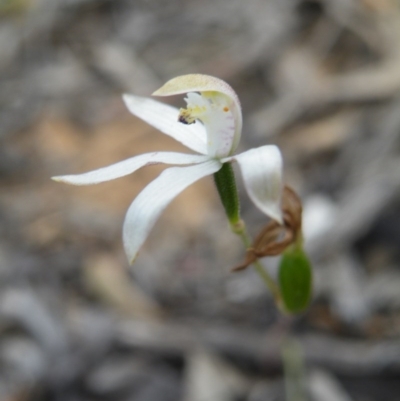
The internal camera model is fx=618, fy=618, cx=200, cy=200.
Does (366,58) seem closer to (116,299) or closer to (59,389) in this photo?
(116,299)

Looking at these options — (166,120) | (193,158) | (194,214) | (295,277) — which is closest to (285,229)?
(295,277)

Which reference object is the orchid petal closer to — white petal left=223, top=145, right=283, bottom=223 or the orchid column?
the orchid column

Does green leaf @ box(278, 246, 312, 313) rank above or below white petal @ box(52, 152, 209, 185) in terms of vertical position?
below

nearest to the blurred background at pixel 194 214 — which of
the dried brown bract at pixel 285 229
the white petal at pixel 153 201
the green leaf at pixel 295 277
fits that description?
the green leaf at pixel 295 277

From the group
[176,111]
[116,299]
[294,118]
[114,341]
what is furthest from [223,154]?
[294,118]

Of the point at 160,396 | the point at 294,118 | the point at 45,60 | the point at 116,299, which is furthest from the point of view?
the point at 45,60

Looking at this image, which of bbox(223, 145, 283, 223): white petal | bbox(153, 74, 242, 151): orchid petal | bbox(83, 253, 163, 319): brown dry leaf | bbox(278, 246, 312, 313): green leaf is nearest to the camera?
bbox(223, 145, 283, 223): white petal

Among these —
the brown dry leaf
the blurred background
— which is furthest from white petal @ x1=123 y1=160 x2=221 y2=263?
the brown dry leaf

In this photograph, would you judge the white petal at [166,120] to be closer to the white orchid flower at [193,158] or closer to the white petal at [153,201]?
the white orchid flower at [193,158]
